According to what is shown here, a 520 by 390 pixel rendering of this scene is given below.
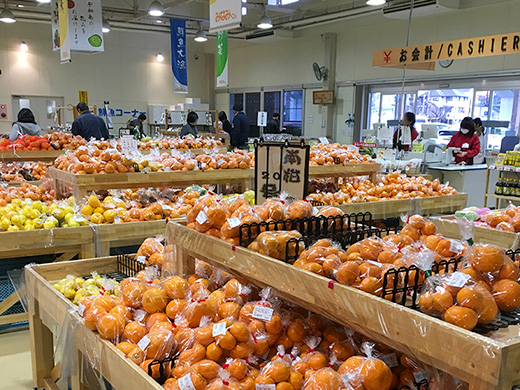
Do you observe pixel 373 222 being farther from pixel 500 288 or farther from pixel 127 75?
pixel 127 75

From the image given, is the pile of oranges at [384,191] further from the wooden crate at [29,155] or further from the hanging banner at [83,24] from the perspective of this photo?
the hanging banner at [83,24]

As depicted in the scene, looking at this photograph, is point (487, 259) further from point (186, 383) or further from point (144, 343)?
point (144, 343)

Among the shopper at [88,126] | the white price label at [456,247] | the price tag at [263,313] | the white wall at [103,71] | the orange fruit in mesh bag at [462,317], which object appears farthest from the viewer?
the white wall at [103,71]

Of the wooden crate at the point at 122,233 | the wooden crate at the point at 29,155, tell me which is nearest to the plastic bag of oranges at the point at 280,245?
the wooden crate at the point at 122,233

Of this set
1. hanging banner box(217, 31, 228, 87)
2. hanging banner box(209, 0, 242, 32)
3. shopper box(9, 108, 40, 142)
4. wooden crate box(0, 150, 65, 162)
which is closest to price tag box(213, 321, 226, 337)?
hanging banner box(209, 0, 242, 32)

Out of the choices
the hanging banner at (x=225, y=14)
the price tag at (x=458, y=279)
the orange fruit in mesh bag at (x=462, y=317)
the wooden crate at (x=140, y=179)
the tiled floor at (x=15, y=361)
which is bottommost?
the tiled floor at (x=15, y=361)

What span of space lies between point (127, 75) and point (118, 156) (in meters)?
13.2

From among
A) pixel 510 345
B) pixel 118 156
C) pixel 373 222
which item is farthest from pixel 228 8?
pixel 510 345

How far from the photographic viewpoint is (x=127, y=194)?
5.06 meters

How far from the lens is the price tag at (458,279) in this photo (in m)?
1.42

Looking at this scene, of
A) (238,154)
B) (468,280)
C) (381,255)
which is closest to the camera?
(468,280)

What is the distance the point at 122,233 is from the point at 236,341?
8.18 ft

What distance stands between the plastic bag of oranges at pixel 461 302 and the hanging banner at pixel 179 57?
11.6 metres

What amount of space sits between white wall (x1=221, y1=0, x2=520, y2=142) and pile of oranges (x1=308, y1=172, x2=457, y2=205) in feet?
17.7
